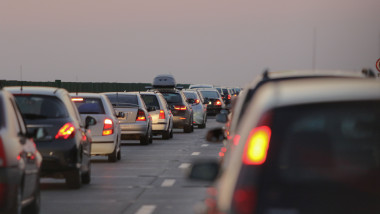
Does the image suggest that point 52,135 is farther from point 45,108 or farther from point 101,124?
point 101,124

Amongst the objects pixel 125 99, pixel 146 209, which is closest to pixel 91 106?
pixel 125 99

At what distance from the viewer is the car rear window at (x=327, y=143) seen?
517 cm

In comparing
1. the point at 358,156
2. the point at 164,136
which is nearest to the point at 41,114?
the point at 358,156

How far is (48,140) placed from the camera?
15.3 meters

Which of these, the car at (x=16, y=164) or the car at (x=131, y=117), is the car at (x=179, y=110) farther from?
the car at (x=16, y=164)

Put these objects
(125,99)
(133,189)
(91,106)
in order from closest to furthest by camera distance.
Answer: (133,189), (91,106), (125,99)

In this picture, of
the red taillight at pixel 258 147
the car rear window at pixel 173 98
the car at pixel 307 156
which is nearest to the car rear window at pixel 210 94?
the car rear window at pixel 173 98

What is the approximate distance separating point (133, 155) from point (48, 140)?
1001 cm

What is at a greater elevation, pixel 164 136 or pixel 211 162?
pixel 211 162

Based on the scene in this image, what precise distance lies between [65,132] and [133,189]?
1545 millimetres

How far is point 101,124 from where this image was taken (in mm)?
21641

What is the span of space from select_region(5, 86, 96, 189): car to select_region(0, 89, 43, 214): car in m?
3.54

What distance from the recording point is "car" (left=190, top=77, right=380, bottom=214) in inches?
198

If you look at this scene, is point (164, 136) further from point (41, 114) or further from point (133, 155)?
point (41, 114)
